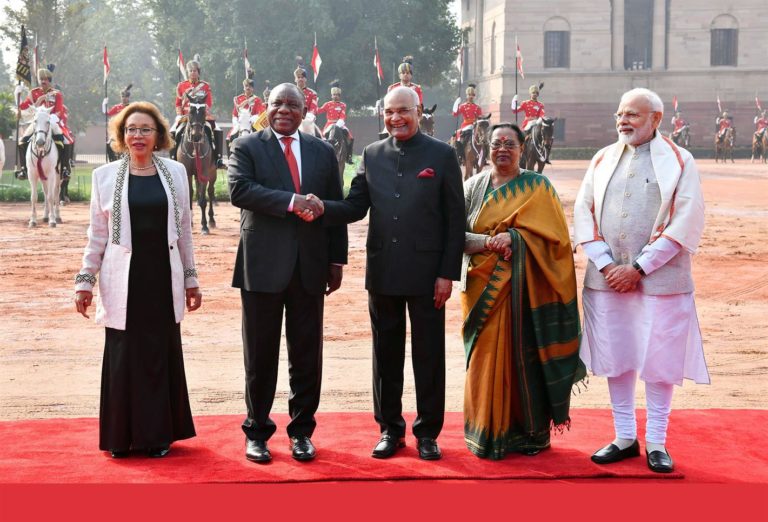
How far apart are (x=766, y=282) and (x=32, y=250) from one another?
9981 mm

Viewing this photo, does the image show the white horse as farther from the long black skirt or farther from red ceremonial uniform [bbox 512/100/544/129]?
the long black skirt

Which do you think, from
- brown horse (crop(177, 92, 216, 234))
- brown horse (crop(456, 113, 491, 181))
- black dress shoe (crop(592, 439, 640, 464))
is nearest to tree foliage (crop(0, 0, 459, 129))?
brown horse (crop(456, 113, 491, 181))

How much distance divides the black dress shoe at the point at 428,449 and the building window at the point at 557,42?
4760 centimetres

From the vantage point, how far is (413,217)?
17.2ft

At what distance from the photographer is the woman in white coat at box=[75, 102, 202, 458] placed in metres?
5.22

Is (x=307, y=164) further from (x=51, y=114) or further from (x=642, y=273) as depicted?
(x=51, y=114)

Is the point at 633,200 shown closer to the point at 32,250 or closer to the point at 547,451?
the point at 547,451

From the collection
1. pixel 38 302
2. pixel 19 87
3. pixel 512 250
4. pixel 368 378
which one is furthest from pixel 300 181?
pixel 19 87

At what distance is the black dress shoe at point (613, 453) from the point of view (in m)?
5.11

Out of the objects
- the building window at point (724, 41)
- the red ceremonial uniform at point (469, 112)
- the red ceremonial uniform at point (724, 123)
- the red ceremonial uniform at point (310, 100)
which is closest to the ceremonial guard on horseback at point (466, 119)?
the red ceremonial uniform at point (469, 112)

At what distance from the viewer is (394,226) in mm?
5270

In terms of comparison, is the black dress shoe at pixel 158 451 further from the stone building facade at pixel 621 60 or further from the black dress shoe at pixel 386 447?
the stone building facade at pixel 621 60

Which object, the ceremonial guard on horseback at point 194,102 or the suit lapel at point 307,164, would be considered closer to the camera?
the suit lapel at point 307,164

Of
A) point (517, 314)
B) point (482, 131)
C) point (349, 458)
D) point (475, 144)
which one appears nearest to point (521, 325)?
point (517, 314)
